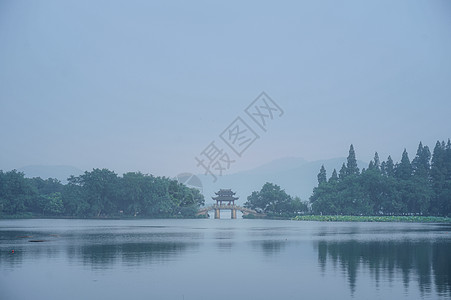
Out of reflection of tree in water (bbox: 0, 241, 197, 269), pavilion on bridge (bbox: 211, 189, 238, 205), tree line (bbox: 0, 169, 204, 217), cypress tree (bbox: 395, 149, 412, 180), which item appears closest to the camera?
reflection of tree in water (bbox: 0, 241, 197, 269)

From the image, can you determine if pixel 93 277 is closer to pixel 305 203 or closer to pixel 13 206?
pixel 13 206

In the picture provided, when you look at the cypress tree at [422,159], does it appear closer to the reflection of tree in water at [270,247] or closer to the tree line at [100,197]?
the tree line at [100,197]

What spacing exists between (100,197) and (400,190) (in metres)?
42.3

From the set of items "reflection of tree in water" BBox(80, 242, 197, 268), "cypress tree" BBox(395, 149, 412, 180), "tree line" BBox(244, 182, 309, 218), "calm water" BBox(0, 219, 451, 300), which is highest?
"cypress tree" BBox(395, 149, 412, 180)

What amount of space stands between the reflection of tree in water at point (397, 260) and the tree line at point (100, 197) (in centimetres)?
5148

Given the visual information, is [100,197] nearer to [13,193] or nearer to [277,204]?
[13,193]

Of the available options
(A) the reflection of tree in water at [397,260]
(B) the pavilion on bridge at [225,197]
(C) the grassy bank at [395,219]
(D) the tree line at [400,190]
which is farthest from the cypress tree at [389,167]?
(A) the reflection of tree in water at [397,260]

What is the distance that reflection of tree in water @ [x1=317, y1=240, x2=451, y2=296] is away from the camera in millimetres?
15227

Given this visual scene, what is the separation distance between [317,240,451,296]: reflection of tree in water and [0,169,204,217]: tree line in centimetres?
5148

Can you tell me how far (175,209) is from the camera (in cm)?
8100

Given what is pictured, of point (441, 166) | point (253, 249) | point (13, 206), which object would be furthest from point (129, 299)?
point (441, 166)

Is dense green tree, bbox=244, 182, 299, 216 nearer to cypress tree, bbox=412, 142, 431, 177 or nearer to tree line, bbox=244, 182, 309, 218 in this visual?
tree line, bbox=244, 182, 309, 218

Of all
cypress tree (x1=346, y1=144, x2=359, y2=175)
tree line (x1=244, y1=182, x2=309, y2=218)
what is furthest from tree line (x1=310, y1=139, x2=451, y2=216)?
tree line (x1=244, y1=182, x2=309, y2=218)

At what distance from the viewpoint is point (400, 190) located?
67875mm
